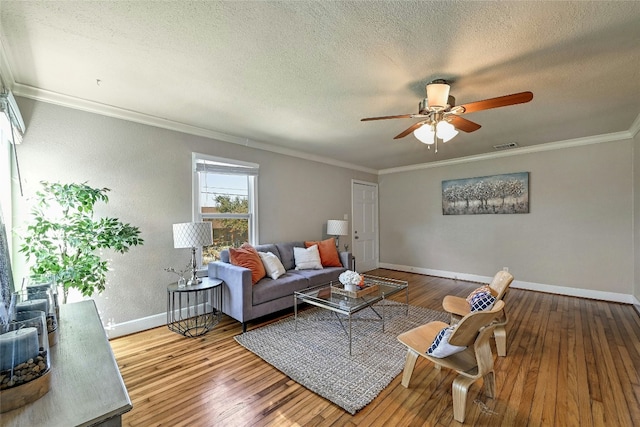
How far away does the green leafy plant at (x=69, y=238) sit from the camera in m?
2.11

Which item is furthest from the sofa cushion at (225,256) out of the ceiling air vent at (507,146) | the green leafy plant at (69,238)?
the ceiling air vent at (507,146)

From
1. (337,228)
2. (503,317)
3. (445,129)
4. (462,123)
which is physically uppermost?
(462,123)

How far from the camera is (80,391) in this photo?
908 mm

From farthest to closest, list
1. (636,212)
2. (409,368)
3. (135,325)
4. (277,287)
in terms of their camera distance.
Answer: (636,212) < (277,287) < (135,325) < (409,368)

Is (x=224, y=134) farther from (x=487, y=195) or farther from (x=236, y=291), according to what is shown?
(x=487, y=195)

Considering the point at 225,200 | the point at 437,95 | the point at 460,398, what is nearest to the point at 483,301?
the point at 460,398

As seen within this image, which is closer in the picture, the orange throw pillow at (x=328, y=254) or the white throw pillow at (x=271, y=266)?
the white throw pillow at (x=271, y=266)

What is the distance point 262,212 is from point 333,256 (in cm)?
132

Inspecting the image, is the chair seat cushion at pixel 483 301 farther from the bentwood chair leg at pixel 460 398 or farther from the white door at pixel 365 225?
the white door at pixel 365 225

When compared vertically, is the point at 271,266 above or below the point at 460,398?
above

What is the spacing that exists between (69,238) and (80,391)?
193 centimetres

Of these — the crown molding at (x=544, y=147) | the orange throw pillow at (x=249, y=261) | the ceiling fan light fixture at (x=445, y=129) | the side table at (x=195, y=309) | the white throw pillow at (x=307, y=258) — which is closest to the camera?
the ceiling fan light fixture at (x=445, y=129)

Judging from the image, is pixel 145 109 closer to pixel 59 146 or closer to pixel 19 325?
pixel 59 146

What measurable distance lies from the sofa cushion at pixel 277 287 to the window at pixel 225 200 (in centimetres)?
90
